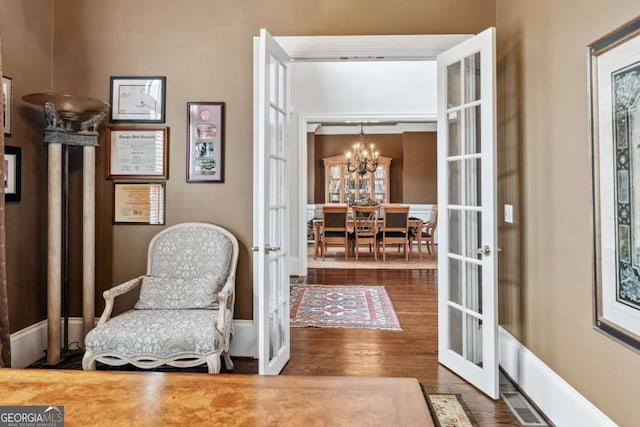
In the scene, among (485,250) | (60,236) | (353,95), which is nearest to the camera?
(485,250)

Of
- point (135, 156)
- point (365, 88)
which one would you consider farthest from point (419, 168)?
point (135, 156)

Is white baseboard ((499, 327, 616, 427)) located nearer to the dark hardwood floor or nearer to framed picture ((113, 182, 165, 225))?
the dark hardwood floor

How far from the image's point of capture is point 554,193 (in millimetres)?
2023

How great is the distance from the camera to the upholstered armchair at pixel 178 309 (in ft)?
7.21

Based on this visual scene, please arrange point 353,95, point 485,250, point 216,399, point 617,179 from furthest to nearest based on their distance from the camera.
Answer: point 353,95, point 485,250, point 617,179, point 216,399

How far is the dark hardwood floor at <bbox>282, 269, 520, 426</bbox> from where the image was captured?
228 cm

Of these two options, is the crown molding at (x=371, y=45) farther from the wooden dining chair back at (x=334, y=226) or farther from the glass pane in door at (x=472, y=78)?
the wooden dining chair back at (x=334, y=226)

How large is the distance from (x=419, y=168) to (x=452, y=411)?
8.20 metres

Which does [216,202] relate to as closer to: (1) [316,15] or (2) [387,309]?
(1) [316,15]

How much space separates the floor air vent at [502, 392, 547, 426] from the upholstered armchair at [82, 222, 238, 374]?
1.70 m

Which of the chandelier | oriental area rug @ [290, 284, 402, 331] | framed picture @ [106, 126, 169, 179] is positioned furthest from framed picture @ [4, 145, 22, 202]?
the chandelier

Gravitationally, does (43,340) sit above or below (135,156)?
below

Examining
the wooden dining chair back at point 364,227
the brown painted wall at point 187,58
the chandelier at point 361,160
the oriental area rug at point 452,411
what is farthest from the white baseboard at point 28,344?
the chandelier at point 361,160

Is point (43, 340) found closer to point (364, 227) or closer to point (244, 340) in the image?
point (244, 340)
